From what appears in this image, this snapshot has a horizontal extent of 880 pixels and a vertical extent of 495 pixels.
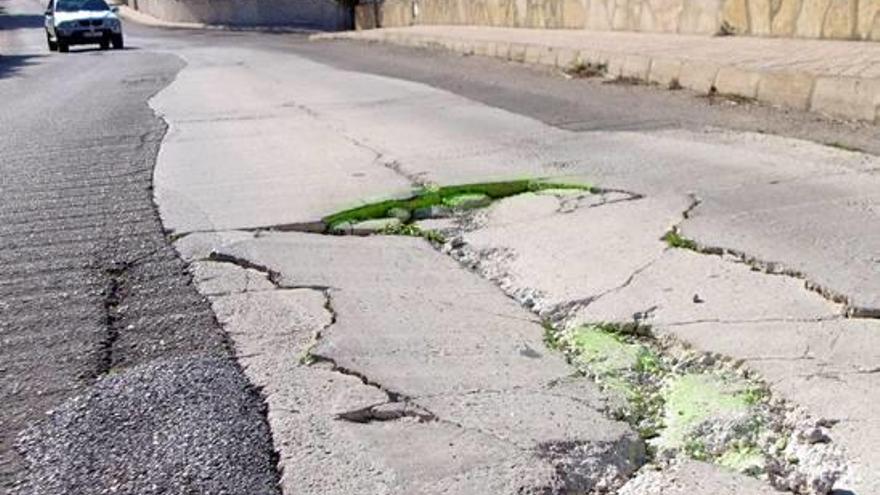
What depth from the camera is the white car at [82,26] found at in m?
32.3

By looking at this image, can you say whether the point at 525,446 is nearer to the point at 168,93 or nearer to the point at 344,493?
the point at 344,493

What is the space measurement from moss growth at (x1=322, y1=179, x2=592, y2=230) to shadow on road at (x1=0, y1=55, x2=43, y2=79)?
17516 millimetres

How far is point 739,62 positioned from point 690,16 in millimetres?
4381

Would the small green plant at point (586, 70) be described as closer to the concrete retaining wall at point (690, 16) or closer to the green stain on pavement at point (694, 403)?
the concrete retaining wall at point (690, 16)

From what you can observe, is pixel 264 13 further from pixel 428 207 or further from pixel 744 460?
pixel 744 460

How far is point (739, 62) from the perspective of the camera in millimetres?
11688

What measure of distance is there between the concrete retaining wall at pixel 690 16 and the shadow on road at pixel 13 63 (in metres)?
10.5

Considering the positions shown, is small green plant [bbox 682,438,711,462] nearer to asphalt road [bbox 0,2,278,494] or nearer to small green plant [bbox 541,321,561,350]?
small green plant [bbox 541,321,561,350]

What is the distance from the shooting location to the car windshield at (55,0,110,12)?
109 feet

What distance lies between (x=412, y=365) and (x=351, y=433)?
65 centimetres

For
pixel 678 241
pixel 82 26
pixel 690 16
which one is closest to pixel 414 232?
pixel 678 241

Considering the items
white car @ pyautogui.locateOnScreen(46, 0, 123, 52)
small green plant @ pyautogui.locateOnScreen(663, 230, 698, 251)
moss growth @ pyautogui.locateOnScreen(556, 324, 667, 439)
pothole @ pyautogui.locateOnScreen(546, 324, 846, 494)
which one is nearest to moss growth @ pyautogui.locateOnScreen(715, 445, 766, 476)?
pothole @ pyautogui.locateOnScreen(546, 324, 846, 494)

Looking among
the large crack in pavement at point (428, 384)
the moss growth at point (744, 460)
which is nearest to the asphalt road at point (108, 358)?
the large crack in pavement at point (428, 384)

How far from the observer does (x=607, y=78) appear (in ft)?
46.5
